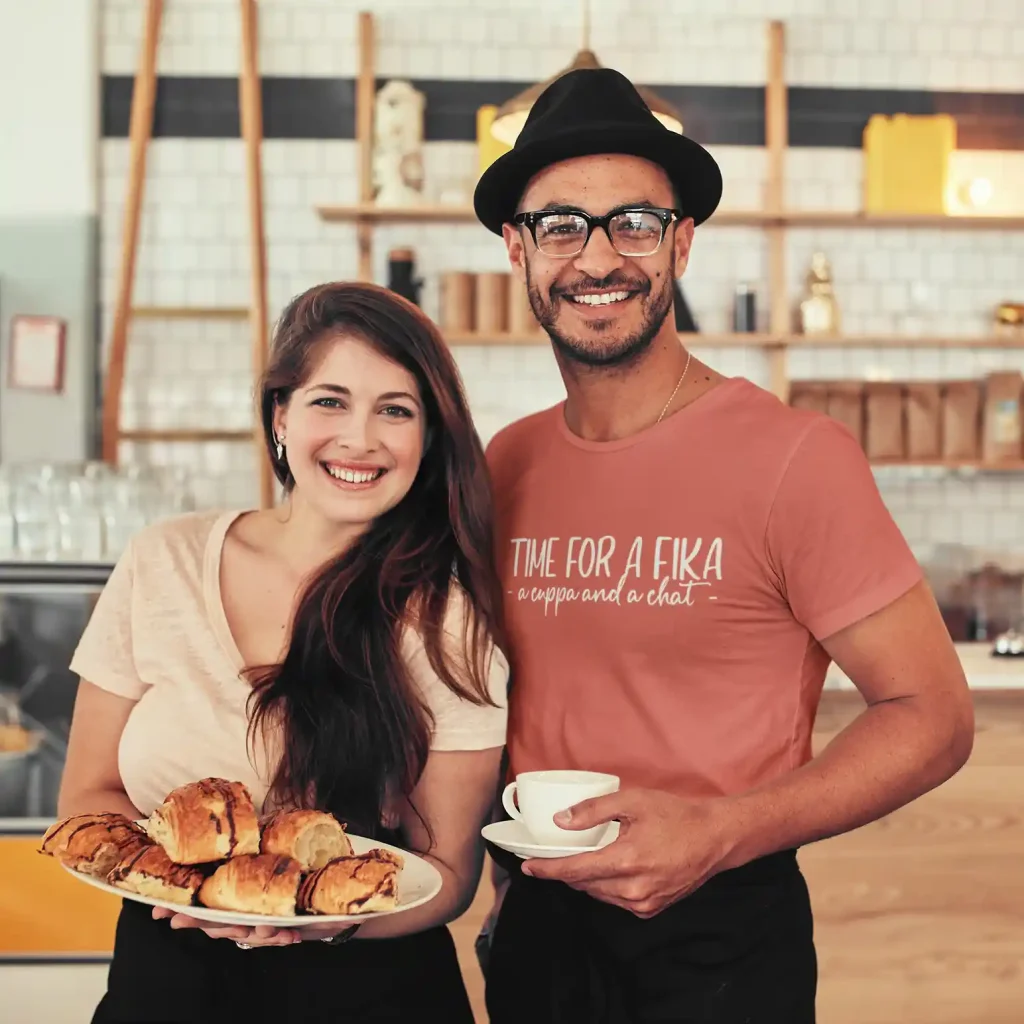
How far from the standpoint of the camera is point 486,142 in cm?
427

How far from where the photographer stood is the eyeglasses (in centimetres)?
163

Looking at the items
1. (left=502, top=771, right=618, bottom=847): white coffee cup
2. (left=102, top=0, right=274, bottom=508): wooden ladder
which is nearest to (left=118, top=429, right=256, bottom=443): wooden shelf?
(left=102, top=0, right=274, bottom=508): wooden ladder

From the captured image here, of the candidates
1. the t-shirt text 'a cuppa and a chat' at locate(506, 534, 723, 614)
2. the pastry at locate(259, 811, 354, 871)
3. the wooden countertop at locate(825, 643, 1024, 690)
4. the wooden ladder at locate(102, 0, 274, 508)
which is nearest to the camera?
the pastry at locate(259, 811, 354, 871)

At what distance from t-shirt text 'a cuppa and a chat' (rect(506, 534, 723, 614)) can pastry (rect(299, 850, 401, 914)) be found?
19.1 inches

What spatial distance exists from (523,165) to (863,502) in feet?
2.16

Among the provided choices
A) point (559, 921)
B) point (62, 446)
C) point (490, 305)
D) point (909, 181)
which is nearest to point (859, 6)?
point (909, 181)

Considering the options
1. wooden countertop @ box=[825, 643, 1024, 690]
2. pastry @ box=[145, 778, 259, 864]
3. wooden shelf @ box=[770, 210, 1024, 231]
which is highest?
wooden shelf @ box=[770, 210, 1024, 231]

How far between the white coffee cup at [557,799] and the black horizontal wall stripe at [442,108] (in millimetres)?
3625

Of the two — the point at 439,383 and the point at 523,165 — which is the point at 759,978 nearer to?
the point at 439,383

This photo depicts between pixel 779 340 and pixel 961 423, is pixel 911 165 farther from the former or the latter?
pixel 961 423

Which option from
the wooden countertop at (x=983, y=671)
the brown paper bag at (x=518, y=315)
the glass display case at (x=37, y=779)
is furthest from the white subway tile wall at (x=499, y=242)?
the glass display case at (x=37, y=779)

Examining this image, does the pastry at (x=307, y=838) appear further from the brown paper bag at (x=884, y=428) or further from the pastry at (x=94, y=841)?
the brown paper bag at (x=884, y=428)

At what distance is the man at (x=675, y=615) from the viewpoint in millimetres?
1452

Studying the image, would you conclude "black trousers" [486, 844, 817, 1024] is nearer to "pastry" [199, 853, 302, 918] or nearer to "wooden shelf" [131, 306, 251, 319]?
"pastry" [199, 853, 302, 918]
